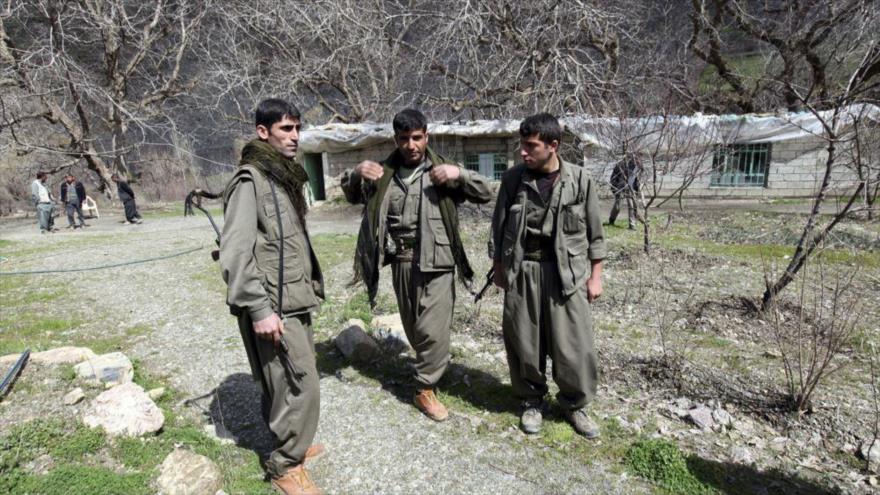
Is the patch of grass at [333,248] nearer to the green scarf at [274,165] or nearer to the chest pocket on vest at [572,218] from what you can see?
the green scarf at [274,165]

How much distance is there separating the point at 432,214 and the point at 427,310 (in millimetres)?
602

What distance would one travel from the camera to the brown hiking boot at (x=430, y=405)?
3062 millimetres

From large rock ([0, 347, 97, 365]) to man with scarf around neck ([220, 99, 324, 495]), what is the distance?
2.41m

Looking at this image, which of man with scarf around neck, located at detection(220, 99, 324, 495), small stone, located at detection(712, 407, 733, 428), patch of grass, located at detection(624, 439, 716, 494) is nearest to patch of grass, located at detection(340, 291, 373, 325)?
man with scarf around neck, located at detection(220, 99, 324, 495)

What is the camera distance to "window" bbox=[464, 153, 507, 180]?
13812mm

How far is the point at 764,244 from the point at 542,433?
694 centimetres

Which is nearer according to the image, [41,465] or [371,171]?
[41,465]

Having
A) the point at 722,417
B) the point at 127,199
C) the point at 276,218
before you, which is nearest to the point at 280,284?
the point at 276,218

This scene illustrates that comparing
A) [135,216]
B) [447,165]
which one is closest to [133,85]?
[135,216]

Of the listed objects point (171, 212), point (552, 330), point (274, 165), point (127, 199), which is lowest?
point (171, 212)

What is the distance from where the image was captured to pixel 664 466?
250 centimetres

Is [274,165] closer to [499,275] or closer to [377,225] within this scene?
[377,225]

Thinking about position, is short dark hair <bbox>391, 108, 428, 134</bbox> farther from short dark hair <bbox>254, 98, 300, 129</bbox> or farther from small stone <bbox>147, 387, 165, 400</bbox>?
small stone <bbox>147, 387, 165, 400</bbox>

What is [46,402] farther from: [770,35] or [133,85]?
[133,85]
